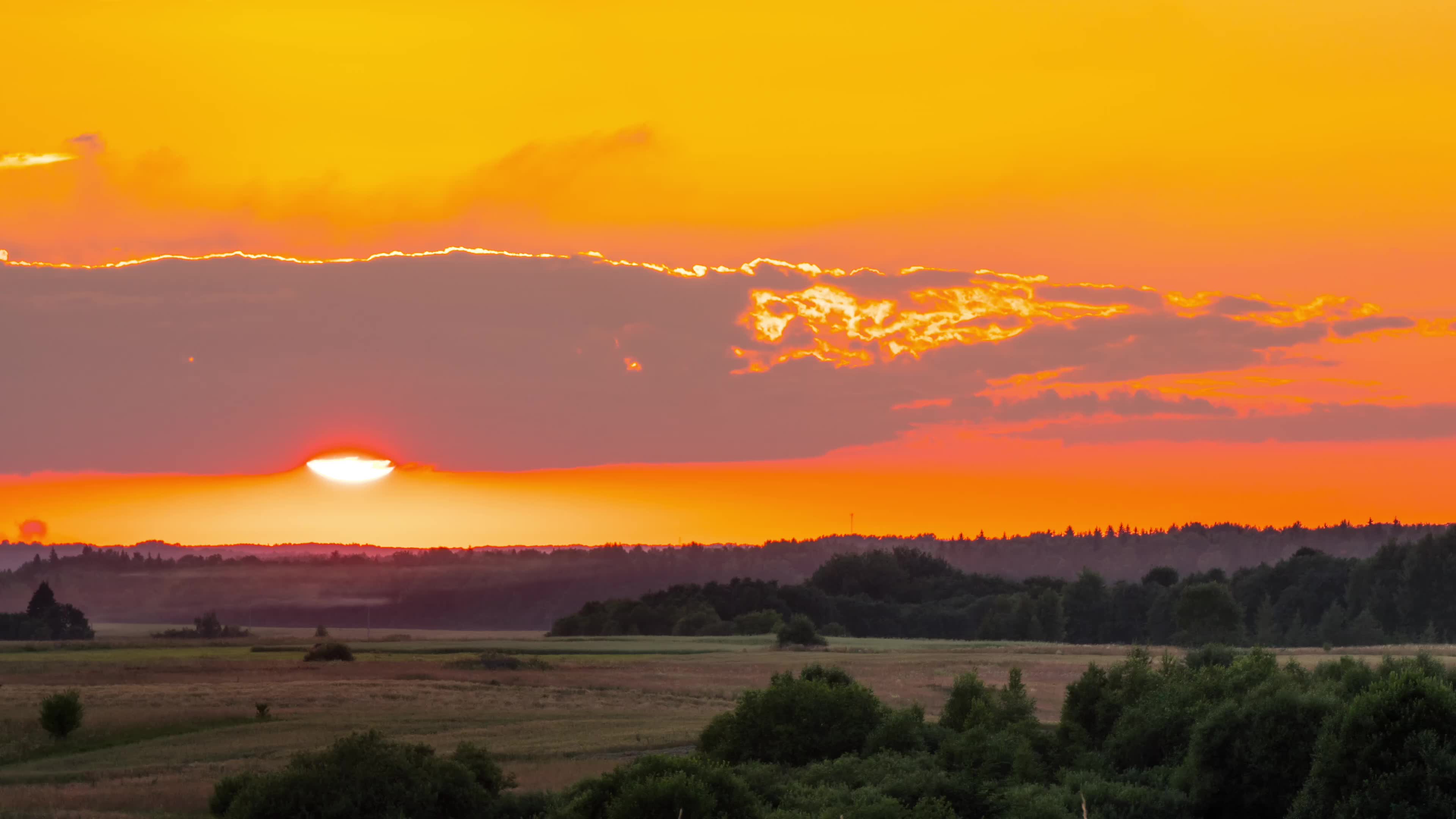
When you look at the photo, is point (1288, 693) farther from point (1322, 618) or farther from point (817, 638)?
point (1322, 618)

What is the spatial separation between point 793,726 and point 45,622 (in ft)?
477

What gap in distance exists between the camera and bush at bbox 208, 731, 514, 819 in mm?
33312

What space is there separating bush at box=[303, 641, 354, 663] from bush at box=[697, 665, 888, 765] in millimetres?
67409

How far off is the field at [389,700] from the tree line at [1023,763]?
644 cm

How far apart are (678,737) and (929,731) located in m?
11.4

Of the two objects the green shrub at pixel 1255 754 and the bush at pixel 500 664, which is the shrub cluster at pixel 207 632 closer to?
the bush at pixel 500 664

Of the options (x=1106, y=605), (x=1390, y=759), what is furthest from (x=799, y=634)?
(x=1390, y=759)

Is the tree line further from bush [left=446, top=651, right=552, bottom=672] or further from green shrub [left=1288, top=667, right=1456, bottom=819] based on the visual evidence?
bush [left=446, top=651, right=552, bottom=672]

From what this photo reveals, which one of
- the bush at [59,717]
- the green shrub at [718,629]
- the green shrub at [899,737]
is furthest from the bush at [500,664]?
the green shrub at [899,737]

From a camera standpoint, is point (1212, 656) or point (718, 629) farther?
point (718, 629)

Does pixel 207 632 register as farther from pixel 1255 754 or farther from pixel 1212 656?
pixel 1255 754

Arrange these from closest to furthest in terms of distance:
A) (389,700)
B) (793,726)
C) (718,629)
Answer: (793,726)
(389,700)
(718,629)

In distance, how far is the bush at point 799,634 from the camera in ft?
438

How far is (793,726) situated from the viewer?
48906 mm
